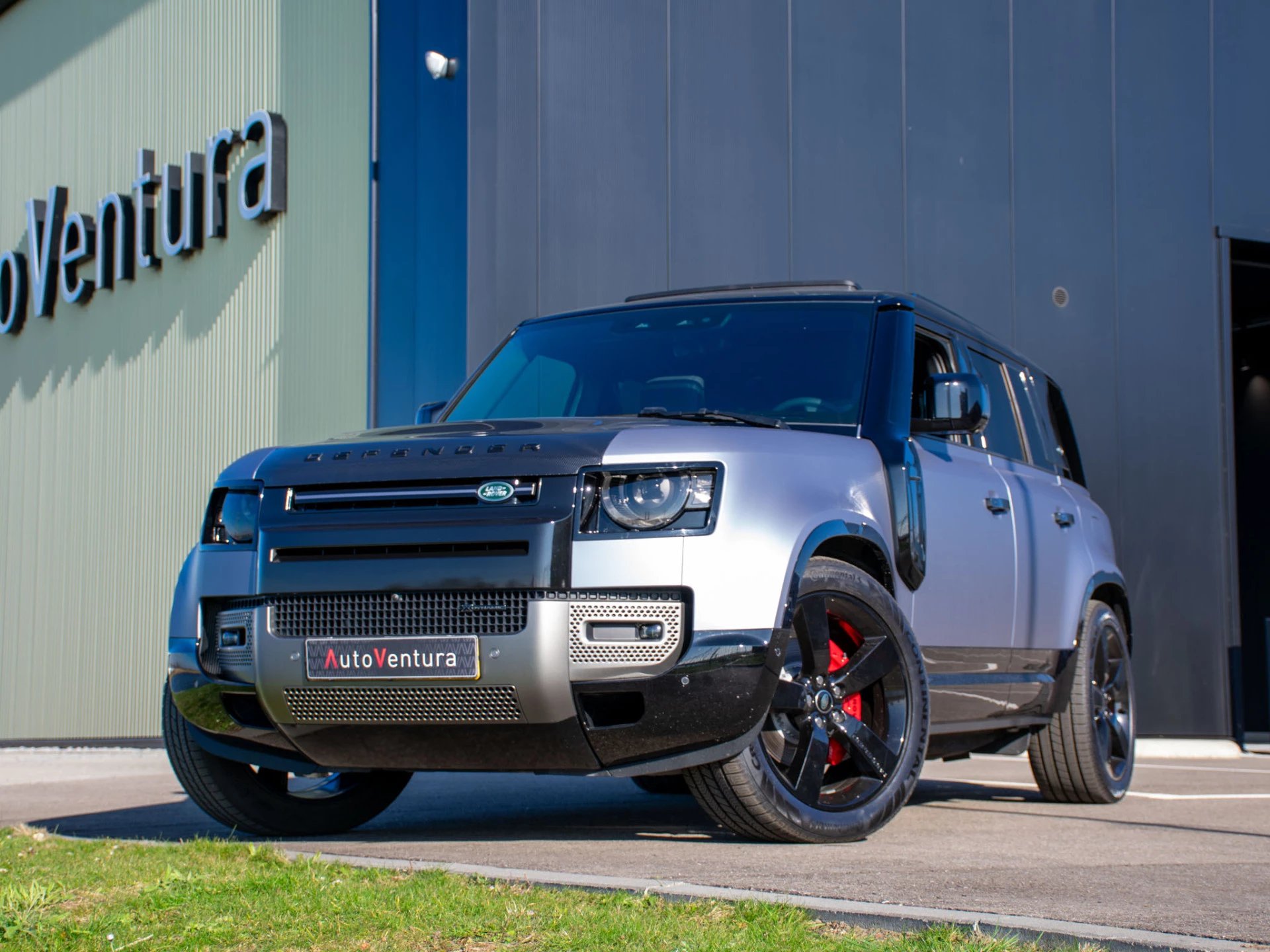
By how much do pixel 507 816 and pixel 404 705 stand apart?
6.14 ft

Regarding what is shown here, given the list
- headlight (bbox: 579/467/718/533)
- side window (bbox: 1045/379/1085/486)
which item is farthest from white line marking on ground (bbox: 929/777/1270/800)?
headlight (bbox: 579/467/718/533)

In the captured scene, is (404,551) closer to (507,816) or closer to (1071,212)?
(507,816)

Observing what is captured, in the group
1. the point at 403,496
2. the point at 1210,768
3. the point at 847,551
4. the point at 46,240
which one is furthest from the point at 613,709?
the point at 46,240

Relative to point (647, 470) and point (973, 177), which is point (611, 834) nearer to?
point (647, 470)

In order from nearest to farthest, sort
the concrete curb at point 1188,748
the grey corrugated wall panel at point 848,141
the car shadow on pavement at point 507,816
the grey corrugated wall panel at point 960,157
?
the car shadow on pavement at point 507,816, the grey corrugated wall panel at point 848,141, the concrete curb at point 1188,748, the grey corrugated wall panel at point 960,157

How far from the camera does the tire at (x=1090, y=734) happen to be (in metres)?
6.87

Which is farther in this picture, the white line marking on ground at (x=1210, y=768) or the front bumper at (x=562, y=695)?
the white line marking on ground at (x=1210, y=768)

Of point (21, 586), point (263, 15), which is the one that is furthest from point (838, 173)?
point (21, 586)

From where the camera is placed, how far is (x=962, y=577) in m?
5.76

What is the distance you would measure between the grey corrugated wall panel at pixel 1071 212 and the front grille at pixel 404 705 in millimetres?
10569

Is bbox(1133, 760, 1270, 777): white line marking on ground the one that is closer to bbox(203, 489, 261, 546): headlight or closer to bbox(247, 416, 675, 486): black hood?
bbox(247, 416, 675, 486): black hood

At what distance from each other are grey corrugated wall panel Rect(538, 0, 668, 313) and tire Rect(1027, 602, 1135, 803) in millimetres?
6015

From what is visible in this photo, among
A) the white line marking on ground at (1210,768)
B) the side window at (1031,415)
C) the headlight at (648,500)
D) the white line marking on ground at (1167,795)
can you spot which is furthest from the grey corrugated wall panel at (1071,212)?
the headlight at (648,500)

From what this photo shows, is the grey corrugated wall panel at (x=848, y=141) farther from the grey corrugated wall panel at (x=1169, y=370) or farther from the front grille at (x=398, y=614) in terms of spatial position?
the front grille at (x=398, y=614)
